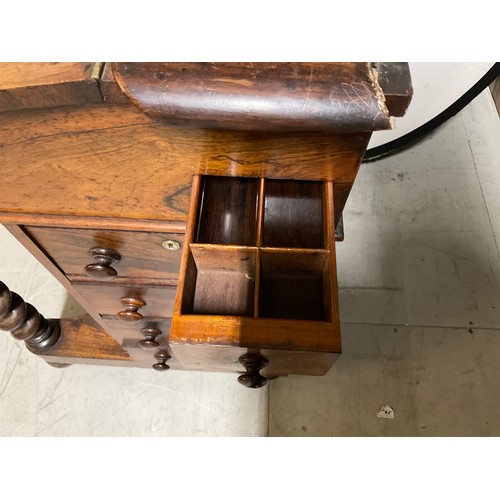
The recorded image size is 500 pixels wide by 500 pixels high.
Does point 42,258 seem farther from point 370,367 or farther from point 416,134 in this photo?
point 416,134

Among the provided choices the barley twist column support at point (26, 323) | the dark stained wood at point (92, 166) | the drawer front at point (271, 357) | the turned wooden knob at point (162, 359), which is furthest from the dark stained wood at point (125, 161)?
the turned wooden knob at point (162, 359)

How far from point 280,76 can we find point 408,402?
1062 mm

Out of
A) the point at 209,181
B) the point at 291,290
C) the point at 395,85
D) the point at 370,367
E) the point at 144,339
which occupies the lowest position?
the point at 370,367

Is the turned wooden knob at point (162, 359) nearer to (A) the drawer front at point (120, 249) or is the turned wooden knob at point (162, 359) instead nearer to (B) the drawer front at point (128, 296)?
(B) the drawer front at point (128, 296)

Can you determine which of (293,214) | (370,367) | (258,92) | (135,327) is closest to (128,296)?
(135,327)

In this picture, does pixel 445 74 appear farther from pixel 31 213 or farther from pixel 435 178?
pixel 31 213

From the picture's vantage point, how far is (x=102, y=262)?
66 cm

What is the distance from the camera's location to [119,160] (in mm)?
507

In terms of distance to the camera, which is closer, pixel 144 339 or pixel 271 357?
pixel 271 357

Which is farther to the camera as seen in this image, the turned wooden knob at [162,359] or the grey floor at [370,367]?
the grey floor at [370,367]

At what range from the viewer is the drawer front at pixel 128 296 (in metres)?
0.77

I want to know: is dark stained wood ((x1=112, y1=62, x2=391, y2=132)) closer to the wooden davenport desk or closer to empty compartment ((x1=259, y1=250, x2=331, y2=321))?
the wooden davenport desk

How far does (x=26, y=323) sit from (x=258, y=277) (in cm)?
75

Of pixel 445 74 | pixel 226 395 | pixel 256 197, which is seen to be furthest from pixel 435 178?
pixel 256 197
